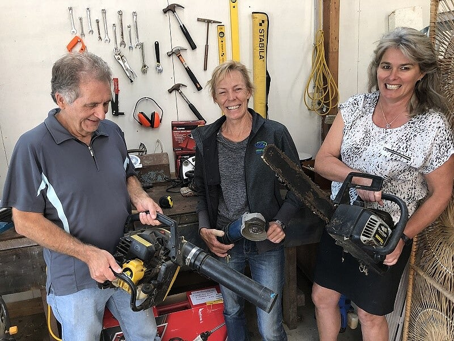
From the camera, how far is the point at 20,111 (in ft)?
7.84

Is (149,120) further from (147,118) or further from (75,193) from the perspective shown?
(75,193)

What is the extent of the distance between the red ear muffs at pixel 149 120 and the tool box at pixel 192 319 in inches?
48.2

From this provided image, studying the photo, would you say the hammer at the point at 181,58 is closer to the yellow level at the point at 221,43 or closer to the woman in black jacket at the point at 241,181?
the yellow level at the point at 221,43

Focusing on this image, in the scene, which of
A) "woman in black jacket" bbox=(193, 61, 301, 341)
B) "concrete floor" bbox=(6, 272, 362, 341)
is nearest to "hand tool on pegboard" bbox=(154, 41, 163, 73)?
"woman in black jacket" bbox=(193, 61, 301, 341)

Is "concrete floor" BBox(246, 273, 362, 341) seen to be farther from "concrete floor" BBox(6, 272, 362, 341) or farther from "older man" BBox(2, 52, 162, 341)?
"older man" BBox(2, 52, 162, 341)

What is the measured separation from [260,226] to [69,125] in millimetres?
853

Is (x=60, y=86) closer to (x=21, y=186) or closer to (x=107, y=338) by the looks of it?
→ (x=21, y=186)

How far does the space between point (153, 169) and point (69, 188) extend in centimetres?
117

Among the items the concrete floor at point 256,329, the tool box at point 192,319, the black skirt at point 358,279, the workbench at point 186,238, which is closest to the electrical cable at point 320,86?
the workbench at point 186,238

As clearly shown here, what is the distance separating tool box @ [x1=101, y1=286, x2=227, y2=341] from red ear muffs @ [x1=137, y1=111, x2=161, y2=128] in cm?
122

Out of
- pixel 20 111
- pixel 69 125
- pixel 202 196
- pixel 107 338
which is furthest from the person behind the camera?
pixel 20 111

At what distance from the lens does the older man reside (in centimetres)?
124

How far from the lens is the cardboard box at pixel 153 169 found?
95.3 inches

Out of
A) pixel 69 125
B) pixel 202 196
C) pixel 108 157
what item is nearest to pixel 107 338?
pixel 202 196
